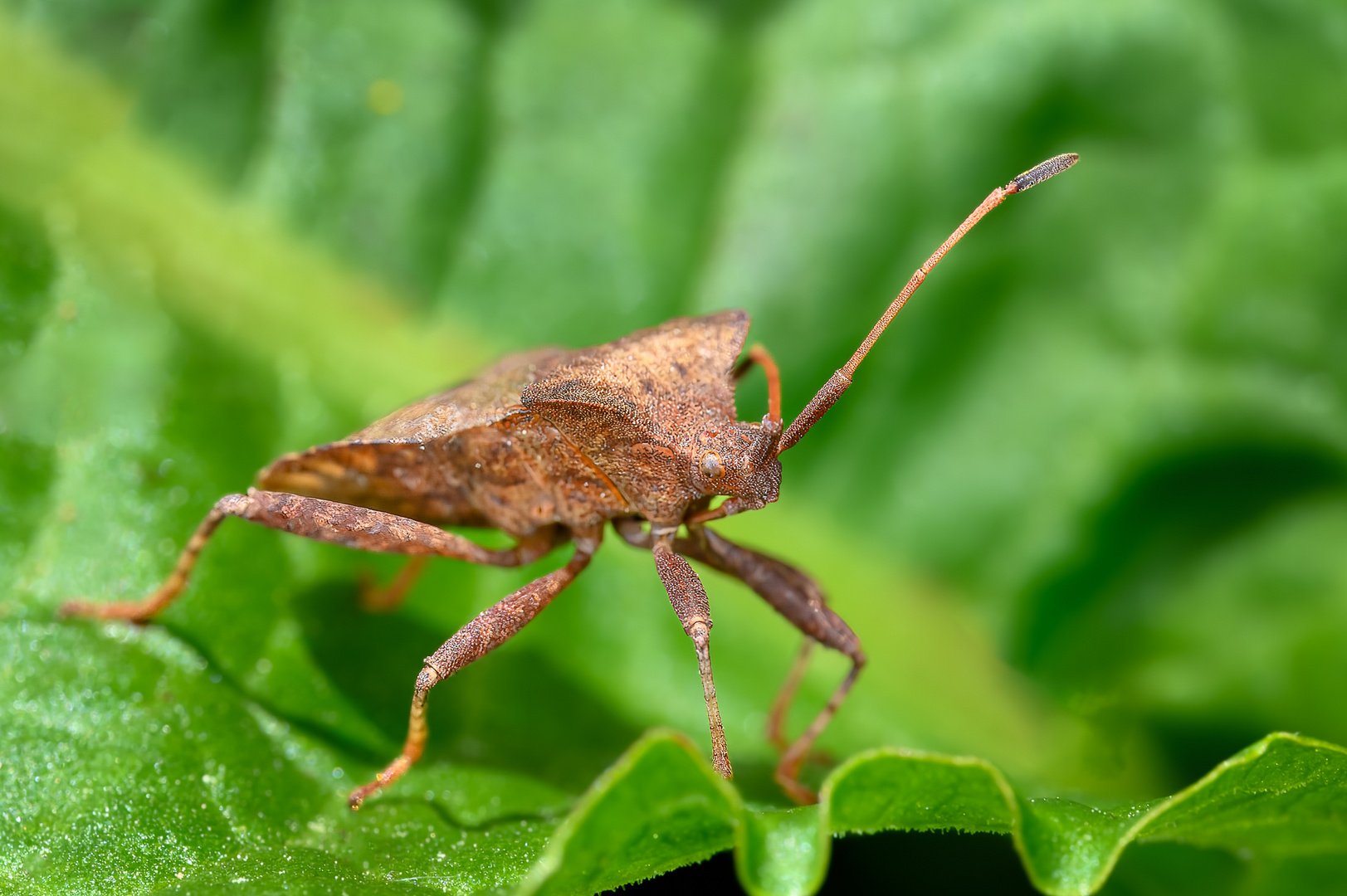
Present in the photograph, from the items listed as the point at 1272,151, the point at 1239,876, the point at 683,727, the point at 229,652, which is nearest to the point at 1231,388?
the point at 1272,151

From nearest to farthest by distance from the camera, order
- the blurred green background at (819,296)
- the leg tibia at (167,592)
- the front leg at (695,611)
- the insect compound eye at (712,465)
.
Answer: the front leg at (695,611) < the leg tibia at (167,592) < the insect compound eye at (712,465) < the blurred green background at (819,296)

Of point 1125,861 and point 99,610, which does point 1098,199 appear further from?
point 99,610

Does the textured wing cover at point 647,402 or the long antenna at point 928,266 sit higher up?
the long antenna at point 928,266

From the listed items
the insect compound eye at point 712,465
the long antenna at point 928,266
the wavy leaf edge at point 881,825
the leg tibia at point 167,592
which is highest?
the long antenna at point 928,266

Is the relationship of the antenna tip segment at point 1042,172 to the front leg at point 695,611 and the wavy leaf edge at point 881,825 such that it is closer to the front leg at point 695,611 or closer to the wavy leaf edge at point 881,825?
the front leg at point 695,611

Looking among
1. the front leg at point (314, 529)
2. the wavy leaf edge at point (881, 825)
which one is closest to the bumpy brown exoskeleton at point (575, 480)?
the front leg at point (314, 529)

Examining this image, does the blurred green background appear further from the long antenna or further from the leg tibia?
the long antenna

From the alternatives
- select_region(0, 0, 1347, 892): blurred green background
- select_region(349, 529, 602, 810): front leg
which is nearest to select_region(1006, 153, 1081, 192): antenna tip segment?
select_region(0, 0, 1347, 892): blurred green background
